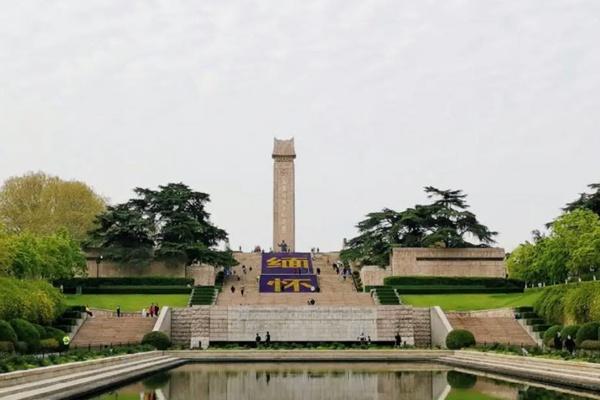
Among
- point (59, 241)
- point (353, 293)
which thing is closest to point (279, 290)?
point (353, 293)

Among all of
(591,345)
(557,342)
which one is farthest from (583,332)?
(557,342)

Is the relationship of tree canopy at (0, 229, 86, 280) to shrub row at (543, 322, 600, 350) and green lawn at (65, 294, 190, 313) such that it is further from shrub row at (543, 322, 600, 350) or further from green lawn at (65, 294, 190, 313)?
shrub row at (543, 322, 600, 350)

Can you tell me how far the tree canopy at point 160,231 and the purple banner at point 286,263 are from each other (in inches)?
140

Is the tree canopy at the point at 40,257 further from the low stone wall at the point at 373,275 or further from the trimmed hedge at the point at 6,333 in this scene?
the low stone wall at the point at 373,275

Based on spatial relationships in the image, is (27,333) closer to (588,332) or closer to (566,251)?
(588,332)

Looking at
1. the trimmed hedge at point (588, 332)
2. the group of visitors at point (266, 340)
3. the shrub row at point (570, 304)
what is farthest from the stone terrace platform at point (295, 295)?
the trimmed hedge at point (588, 332)

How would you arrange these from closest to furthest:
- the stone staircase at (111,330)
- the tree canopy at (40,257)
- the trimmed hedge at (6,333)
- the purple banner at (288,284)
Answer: the trimmed hedge at (6,333), the stone staircase at (111,330), the tree canopy at (40,257), the purple banner at (288,284)

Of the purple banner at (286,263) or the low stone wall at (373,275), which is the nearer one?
the low stone wall at (373,275)

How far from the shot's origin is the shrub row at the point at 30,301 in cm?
3619

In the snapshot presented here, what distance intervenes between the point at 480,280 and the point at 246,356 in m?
24.4

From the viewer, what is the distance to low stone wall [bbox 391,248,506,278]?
58.0 metres

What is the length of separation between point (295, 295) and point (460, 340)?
15083 millimetres

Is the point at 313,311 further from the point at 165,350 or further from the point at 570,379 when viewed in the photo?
the point at 570,379

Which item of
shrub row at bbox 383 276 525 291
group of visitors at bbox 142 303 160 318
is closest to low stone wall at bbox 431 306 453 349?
shrub row at bbox 383 276 525 291
